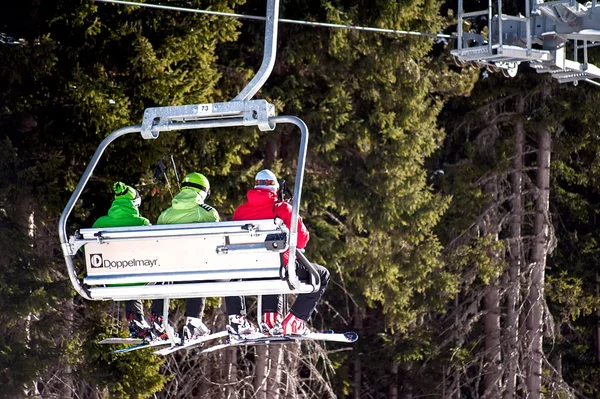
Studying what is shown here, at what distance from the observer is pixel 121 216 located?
1152cm

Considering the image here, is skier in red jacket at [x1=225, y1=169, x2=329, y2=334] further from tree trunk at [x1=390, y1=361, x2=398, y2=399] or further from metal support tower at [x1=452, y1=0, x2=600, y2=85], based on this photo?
tree trunk at [x1=390, y1=361, x2=398, y2=399]

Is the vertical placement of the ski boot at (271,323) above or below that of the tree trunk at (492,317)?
above

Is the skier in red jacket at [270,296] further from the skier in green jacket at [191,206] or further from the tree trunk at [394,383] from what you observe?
the tree trunk at [394,383]

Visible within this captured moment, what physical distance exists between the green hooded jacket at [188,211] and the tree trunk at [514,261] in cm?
1230

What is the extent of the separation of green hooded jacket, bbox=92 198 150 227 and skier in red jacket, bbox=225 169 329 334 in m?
1.09

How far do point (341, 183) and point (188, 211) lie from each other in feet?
25.6

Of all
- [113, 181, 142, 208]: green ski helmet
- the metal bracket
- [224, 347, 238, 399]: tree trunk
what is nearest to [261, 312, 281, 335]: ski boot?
[113, 181, 142, 208]: green ski helmet

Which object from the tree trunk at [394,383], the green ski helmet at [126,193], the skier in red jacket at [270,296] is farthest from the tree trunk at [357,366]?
the green ski helmet at [126,193]

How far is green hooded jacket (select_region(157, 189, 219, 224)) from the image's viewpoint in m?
11.1

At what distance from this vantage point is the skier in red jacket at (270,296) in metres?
10.9

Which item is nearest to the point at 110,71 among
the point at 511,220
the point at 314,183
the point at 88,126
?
the point at 88,126

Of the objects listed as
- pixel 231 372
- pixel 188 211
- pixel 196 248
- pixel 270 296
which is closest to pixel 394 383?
pixel 231 372

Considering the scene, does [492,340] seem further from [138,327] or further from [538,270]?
[138,327]

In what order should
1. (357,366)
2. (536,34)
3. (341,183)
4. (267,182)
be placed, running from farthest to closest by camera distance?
(357,366), (341,183), (536,34), (267,182)
